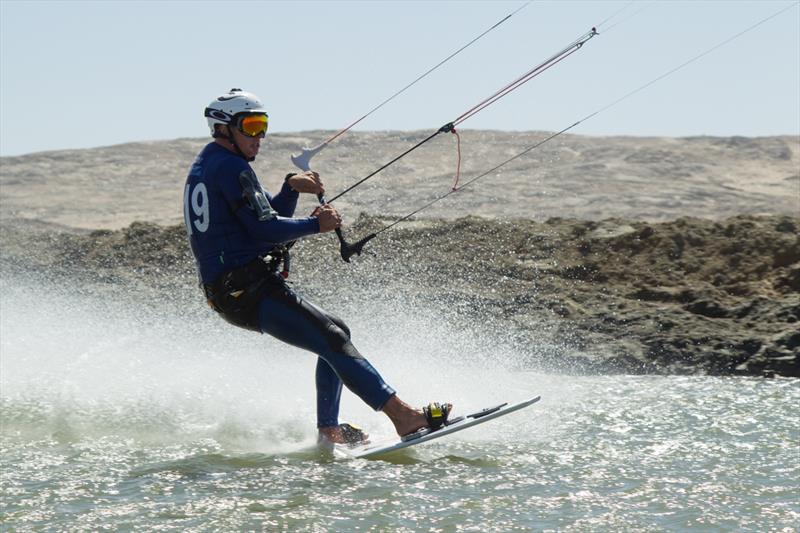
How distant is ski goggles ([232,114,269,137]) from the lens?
269 inches

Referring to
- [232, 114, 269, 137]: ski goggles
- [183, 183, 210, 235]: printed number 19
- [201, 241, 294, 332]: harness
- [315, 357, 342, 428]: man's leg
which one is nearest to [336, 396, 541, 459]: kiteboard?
[315, 357, 342, 428]: man's leg

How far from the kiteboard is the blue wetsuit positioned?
25 cm

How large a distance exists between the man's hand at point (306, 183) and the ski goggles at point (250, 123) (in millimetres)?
366

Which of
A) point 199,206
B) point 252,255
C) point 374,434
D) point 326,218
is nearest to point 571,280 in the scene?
point 374,434

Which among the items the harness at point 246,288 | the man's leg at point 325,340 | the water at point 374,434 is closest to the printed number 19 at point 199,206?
the harness at point 246,288

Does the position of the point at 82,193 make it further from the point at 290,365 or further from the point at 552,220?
the point at 290,365

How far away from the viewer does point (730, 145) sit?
2525cm

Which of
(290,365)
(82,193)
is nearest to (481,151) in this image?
(82,193)

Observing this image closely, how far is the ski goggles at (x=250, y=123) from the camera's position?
6.82 m

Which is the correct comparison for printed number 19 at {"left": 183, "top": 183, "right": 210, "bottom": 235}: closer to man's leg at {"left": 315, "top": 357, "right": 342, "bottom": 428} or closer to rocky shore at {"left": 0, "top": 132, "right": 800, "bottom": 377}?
man's leg at {"left": 315, "top": 357, "right": 342, "bottom": 428}

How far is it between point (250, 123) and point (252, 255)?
0.79 metres

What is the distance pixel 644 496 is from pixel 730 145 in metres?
20.9

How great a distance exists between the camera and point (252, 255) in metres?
6.78

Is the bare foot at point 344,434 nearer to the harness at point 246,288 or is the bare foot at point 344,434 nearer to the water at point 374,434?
the water at point 374,434
